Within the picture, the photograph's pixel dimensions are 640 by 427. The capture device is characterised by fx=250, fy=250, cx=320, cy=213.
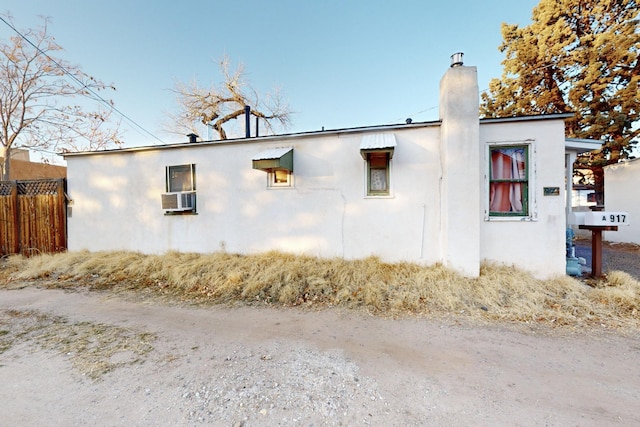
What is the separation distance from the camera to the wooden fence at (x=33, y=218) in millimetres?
6938

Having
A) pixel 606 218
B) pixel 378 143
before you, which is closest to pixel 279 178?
pixel 378 143

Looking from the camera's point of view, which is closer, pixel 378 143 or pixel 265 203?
pixel 378 143

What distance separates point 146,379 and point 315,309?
2.17 metres

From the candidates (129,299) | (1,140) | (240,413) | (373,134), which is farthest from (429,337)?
(1,140)

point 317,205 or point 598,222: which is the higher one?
point 317,205

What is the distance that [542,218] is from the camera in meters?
4.62

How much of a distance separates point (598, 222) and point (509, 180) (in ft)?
5.65

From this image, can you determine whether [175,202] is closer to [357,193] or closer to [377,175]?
[357,193]

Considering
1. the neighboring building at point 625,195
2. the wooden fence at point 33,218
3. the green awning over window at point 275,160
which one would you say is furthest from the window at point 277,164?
the neighboring building at point 625,195

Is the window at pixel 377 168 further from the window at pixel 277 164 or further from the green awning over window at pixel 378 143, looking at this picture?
the window at pixel 277 164

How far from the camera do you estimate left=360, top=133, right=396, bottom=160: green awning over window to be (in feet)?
15.4

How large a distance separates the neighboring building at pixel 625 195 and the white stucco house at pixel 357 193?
7.08 metres

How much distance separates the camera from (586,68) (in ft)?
32.7

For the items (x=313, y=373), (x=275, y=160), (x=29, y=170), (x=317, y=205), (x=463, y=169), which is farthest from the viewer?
(x=29, y=170)
